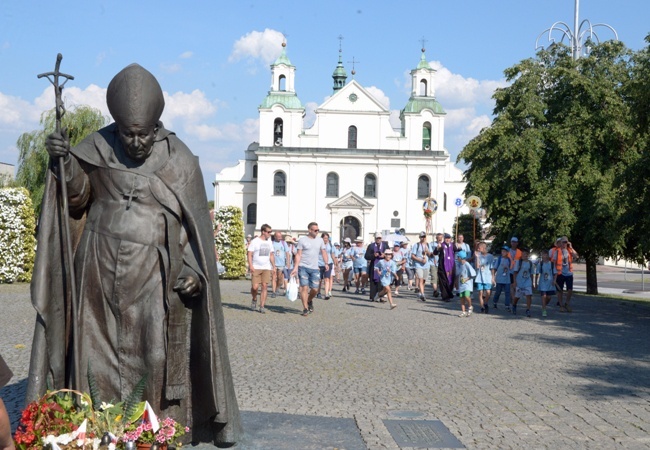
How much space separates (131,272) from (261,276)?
477 inches

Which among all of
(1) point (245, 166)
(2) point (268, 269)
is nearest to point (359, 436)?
(2) point (268, 269)

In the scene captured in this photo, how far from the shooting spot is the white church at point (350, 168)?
7125 centimetres

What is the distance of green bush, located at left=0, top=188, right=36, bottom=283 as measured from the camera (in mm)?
23938

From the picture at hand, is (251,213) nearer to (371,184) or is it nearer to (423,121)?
(371,184)

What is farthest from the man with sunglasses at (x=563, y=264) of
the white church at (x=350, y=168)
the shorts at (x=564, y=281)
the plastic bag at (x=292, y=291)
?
the white church at (x=350, y=168)

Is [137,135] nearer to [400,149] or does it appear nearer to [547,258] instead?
[547,258]

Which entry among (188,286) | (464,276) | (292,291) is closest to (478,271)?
(464,276)

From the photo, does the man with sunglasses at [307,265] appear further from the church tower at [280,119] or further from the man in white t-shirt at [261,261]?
the church tower at [280,119]

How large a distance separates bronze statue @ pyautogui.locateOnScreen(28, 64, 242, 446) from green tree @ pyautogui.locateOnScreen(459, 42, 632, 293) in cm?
2256

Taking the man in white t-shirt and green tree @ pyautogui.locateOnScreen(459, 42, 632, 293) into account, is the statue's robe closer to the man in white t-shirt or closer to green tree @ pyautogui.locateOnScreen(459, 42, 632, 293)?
the man in white t-shirt

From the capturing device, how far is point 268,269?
1677 centimetres

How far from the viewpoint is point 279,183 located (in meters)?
72.2

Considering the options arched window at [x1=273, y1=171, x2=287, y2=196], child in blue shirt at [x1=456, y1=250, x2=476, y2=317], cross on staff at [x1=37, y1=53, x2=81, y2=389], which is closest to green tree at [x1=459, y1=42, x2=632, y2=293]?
child in blue shirt at [x1=456, y1=250, x2=476, y2=317]

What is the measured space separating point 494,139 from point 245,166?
46.3 meters
